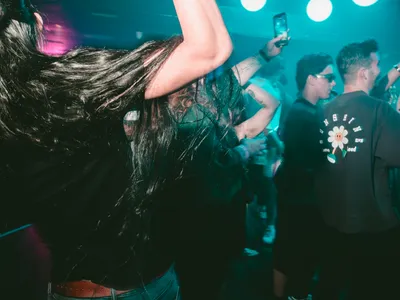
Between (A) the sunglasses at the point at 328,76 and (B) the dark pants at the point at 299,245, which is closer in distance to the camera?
(B) the dark pants at the point at 299,245

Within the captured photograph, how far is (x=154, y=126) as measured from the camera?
915 mm

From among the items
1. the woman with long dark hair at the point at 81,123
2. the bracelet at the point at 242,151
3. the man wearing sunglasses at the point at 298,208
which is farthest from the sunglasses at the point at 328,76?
the woman with long dark hair at the point at 81,123

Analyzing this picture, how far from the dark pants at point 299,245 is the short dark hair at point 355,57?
3.82 feet

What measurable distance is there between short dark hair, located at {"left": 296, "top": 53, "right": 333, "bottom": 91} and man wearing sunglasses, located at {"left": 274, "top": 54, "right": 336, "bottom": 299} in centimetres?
42

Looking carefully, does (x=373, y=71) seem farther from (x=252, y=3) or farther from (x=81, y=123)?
(x=252, y=3)

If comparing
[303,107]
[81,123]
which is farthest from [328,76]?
[81,123]

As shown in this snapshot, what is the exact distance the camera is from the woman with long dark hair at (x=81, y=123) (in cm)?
71

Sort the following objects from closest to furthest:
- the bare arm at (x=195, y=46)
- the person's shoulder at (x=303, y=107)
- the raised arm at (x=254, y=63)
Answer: the bare arm at (x=195, y=46)
the raised arm at (x=254, y=63)
the person's shoulder at (x=303, y=107)

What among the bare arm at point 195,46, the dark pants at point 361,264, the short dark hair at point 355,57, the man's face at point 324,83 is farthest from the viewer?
the man's face at point 324,83

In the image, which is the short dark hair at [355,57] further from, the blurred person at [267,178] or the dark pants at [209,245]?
the dark pants at [209,245]

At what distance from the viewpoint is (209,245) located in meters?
3.75

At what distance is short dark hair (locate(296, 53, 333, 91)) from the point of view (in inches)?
118

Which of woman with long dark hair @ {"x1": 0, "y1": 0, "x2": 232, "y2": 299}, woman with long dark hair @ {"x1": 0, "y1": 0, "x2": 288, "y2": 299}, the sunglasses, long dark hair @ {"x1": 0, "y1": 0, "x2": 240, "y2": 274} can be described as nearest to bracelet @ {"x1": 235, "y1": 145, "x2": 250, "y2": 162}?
the sunglasses

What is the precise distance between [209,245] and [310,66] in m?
2.41
